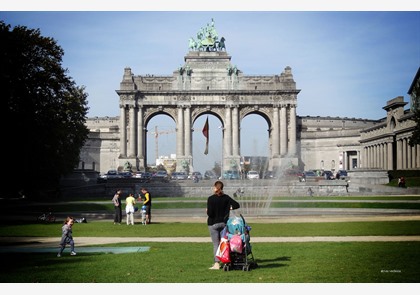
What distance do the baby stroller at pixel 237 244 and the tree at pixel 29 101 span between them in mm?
15639

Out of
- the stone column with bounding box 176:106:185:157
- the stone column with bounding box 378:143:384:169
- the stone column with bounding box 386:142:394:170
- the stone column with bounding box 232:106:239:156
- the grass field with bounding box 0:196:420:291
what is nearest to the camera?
the grass field with bounding box 0:196:420:291

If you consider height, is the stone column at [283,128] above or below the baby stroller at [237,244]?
above

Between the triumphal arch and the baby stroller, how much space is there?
281ft

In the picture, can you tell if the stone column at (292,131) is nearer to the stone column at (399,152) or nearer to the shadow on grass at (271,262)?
the stone column at (399,152)

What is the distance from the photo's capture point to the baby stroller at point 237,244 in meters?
14.5

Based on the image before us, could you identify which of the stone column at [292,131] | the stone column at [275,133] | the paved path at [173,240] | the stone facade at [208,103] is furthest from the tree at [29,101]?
the stone column at [292,131]

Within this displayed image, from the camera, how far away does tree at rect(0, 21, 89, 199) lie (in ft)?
97.7

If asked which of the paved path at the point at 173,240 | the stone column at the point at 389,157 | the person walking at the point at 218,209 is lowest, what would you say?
the paved path at the point at 173,240

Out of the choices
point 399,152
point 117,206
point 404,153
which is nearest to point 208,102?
point 399,152

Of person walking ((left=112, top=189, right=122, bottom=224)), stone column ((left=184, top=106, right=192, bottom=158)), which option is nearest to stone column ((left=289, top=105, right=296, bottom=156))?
stone column ((left=184, top=106, right=192, bottom=158))

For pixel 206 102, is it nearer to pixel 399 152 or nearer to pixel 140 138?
pixel 140 138

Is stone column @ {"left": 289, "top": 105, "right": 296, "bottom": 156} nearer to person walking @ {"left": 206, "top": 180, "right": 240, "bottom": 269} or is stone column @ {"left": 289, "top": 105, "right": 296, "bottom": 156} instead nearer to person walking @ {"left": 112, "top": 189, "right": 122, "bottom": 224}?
person walking @ {"left": 112, "top": 189, "right": 122, "bottom": 224}

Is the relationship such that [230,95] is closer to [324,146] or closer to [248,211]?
[324,146]

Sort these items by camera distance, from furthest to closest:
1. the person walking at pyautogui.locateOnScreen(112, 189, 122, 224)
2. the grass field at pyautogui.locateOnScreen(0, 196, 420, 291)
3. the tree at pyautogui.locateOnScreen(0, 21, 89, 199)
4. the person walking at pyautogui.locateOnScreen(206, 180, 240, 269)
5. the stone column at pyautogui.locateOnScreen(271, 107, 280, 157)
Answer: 1. the stone column at pyautogui.locateOnScreen(271, 107, 280, 157)
2. the person walking at pyautogui.locateOnScreen(112, 189, 122, 224)
3. the tree at pyautogui.locateOnScreen(0, 21, 89, 199)
4. the person walking at pyautogui.locateOnScreen(206, 180, 240, 269)
5. the grass field at pyautogui.locateOnScreen(0, 196, 420, 291)
